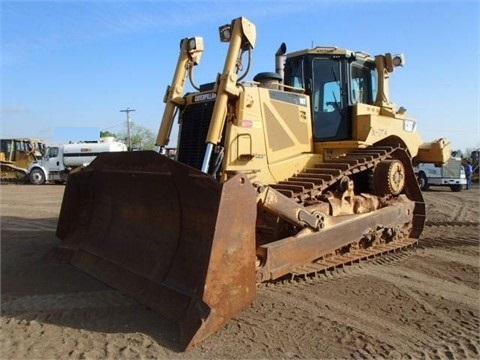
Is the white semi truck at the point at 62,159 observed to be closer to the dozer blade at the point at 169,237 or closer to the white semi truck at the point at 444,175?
the white semi truck at the point at 444,175

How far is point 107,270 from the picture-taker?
554cm

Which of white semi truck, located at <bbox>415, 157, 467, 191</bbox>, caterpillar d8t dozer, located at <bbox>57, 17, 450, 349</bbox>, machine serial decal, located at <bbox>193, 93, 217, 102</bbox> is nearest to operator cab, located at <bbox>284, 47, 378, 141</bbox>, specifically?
caterpillar d8t dozer, located at <bbox>57, 17, 450, 349</bbox>

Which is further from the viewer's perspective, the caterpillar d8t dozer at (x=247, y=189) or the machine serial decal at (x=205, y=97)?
the machine serial decal at (x=205, y=97)

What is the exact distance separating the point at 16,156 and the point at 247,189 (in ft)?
93.0

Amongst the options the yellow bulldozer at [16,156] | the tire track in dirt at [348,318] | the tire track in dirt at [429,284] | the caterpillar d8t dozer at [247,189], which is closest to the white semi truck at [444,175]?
the caterpillar d8t dozer at [247,189]

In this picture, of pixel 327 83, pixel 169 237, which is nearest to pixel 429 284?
pixel 169 237

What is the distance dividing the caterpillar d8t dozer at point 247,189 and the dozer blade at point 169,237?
0.05ft

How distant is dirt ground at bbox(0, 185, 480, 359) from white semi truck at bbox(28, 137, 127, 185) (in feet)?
66.6

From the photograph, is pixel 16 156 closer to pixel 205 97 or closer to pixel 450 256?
pixel 205 97

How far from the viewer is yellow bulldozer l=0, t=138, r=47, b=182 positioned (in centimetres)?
2834

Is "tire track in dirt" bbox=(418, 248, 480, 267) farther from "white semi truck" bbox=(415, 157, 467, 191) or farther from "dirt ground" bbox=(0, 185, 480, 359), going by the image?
"white semi truck" bbox=(415, 157, 467, 191)

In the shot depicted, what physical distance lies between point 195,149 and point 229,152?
2.27ft

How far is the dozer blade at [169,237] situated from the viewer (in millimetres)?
4133

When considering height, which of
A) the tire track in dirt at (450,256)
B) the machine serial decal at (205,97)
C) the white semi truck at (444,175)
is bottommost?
the tire track in dirt at (450,256)
